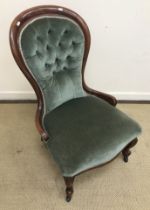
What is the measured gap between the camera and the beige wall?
1.59 metres

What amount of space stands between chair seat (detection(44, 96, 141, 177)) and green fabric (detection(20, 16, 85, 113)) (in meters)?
0.10

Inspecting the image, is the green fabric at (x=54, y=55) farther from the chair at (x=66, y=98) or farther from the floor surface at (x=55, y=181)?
the floor surface at (x=55, y=181)

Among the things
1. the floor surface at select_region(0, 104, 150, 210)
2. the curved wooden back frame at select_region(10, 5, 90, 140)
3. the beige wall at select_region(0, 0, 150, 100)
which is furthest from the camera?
the beige wall at select_region(0, 0, 150, 100)

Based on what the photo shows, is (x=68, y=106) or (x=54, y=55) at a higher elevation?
(x=54, y=55)

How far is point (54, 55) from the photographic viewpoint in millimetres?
1333

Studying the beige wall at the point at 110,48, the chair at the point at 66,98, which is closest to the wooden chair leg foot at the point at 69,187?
the chair at the point at 66,98

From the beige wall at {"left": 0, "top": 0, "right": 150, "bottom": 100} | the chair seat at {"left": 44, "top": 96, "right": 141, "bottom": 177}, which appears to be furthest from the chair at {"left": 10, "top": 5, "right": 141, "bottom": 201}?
the beige wall at {"left": 0, "top": 0, "right": 150, "bottom": 100}

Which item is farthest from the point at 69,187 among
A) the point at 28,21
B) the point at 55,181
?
the point at 28,21

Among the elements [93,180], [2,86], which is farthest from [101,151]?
[2,86]

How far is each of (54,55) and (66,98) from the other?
11.2 inches

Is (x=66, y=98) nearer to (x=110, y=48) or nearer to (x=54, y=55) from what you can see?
(x=54, y=55)

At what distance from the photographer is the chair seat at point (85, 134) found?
117cm

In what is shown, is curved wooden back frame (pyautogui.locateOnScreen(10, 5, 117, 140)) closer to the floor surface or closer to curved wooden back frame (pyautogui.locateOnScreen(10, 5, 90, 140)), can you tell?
curved wooden back frame (pyautogui.locateOnScreen(10, 5, 90, 140))

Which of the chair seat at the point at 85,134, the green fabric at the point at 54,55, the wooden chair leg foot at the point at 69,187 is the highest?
the green fabric at the point at 54,55
